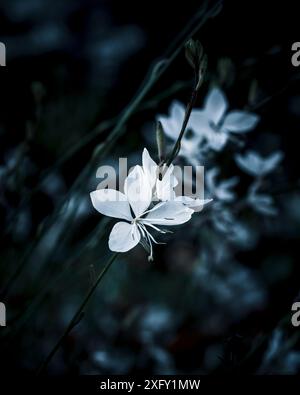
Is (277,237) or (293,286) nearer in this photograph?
(293,286)

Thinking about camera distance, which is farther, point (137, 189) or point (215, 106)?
point (215, 106)

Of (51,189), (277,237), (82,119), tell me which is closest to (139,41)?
(82,119)

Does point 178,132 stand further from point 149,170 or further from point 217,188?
point 149,170

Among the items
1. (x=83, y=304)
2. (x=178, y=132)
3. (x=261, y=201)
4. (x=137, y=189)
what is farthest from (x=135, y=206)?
(x=261, y=201)

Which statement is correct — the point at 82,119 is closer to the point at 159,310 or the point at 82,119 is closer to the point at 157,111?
the point at 157,111

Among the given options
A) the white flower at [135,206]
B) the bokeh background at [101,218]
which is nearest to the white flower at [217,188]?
the bokeh background at [101,218]

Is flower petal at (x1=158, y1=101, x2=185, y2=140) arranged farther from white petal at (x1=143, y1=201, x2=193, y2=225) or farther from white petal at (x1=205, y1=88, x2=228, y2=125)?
white petal at (x1=143, y1=201, x2=193, y2=225)

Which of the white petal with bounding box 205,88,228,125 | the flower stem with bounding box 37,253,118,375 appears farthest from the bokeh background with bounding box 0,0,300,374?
the flower stem with bounding box 37,253,118,375
